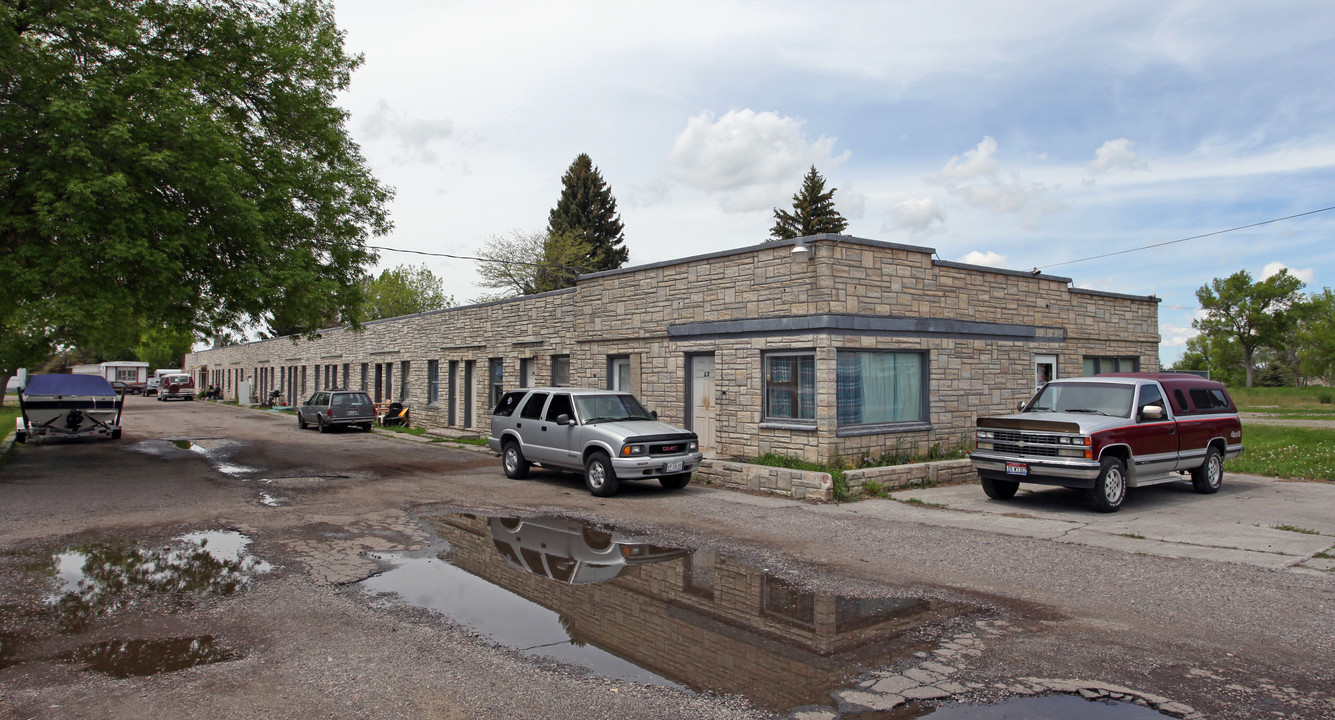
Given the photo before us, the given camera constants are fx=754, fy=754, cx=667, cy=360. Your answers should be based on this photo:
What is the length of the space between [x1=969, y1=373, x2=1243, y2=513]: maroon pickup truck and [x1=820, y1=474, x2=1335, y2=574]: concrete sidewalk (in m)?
0.46

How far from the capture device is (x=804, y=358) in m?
14.3

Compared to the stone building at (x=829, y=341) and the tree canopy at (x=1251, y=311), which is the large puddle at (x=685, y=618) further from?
the tree canopy at (x=1251, y=311)

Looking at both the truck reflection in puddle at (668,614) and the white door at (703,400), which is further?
the white door at (703,400)

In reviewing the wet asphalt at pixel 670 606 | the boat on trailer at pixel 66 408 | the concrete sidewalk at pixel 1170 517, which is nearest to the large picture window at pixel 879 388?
the concrete sidewalk at pixel 1170 517

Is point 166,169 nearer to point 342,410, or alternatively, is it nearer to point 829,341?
point 829,341

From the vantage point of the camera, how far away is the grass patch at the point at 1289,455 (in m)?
15.4

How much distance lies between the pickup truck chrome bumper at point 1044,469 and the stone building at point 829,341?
2.51 meters

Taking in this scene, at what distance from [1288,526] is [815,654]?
8.50m

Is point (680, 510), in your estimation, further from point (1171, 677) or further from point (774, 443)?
point (1171, 677)

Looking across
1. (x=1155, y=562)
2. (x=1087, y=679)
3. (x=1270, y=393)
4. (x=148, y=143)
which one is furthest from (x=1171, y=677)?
(x=1270, y=393)

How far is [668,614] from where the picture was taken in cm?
634

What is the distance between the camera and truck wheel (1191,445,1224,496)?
12.9 m

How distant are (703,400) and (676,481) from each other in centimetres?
303

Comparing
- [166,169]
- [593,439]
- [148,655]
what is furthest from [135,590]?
[166,169]
